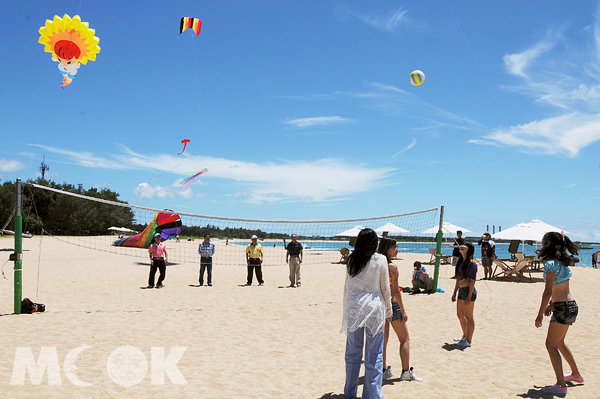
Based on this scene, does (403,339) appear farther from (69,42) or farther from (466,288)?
(69,42)

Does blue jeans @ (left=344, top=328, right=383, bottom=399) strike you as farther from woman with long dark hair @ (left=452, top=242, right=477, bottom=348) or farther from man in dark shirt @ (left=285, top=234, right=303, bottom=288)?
man in dark shirt @ (left=285, top=234, right=303, bottom=288)

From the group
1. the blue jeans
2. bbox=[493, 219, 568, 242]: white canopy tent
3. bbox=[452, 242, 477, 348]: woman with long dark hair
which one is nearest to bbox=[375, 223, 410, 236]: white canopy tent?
bbox=[493, 219, 568, 242]: white canopy tent

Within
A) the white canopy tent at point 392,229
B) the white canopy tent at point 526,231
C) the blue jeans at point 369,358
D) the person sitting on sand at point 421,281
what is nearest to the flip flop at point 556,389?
the blue jeans at point 369,358

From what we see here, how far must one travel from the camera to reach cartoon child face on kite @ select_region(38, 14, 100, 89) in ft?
24.3

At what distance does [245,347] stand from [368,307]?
243 centimetres

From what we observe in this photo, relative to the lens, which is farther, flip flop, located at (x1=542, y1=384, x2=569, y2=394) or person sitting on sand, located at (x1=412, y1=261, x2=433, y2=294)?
person sitting on sand, located at (x1=412, y1=261, x2=433, y2=294)

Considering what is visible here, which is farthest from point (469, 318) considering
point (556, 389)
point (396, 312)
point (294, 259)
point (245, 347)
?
point (294, 259)

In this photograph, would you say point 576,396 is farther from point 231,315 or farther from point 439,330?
point 231,315

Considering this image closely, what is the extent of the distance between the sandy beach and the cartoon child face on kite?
468 centimetres

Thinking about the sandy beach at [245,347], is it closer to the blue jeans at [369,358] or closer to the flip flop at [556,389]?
the flip flop at [556,389]

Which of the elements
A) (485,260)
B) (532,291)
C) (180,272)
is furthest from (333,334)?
(180,272)

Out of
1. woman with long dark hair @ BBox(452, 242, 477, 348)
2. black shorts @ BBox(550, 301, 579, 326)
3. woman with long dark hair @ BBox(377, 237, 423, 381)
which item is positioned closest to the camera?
black shorts @ BBox(550, 301, 579, 326)

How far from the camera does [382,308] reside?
3184 mm

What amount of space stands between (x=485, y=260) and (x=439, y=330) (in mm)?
6522
